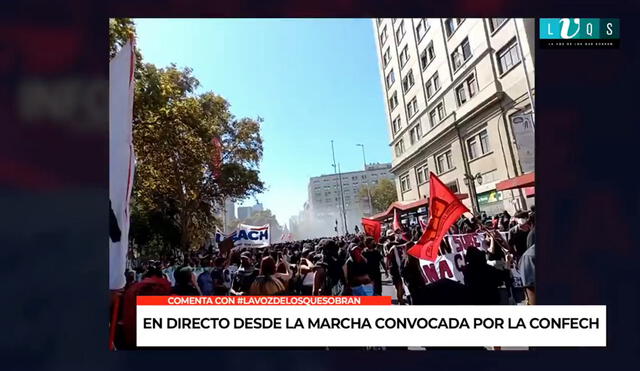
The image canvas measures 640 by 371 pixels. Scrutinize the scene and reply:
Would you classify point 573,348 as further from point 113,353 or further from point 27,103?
point 27,103

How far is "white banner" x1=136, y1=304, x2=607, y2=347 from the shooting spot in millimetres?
2547

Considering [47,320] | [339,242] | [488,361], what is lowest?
[488,361]

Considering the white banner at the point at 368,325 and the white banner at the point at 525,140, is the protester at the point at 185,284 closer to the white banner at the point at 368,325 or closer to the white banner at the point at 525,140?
the white banner at the point at 368,325

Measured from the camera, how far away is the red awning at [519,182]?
8.77ft

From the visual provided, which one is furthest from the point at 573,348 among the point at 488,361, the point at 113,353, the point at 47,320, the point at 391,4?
the point at 47,320

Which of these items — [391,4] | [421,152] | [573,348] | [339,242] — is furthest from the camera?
[339,242]

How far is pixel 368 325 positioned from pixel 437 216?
1.21 metres

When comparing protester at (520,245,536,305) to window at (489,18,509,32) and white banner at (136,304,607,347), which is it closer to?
white banner at (136,304,607,347)

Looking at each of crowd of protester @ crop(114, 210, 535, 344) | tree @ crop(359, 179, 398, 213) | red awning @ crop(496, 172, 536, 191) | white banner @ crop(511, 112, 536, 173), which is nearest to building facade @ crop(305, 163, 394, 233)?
tree @ crop(359, 179, 398, 213)

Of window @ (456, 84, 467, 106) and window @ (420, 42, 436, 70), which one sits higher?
window @ (420, 42, 436, 70)

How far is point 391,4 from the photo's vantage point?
2.74 m

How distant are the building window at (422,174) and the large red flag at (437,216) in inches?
1.6

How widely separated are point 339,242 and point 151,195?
1.84 metres

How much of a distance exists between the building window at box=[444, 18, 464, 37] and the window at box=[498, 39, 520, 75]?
16.2 inches
